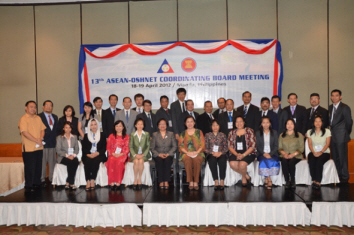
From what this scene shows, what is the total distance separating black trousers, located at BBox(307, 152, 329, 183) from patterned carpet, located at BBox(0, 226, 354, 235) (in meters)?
0.96

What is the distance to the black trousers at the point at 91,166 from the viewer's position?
4316 millimetres

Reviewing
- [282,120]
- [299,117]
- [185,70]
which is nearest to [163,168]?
[282,120]

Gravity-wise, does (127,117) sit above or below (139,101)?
below

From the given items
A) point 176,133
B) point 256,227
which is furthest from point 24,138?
point 256,227

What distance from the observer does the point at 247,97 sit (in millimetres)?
5020

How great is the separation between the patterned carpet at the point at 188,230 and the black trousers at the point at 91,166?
94 centimetres

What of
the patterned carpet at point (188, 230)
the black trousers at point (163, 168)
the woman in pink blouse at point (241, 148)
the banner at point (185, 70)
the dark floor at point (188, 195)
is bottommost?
the patterned carpet at point (188, 230)

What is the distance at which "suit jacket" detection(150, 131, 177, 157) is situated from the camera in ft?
14.8

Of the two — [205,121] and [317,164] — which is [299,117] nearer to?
[317,164]

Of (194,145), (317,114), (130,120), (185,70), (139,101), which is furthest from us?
(185,70)

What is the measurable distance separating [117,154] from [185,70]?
2.65 meters

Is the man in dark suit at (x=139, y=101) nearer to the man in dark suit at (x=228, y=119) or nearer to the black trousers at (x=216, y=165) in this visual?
the man in dark suit at (x=228, y=119)

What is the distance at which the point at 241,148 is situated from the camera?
438 centimetres

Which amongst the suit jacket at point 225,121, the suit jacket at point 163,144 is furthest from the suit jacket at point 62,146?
the suit jacket at point 225,121
